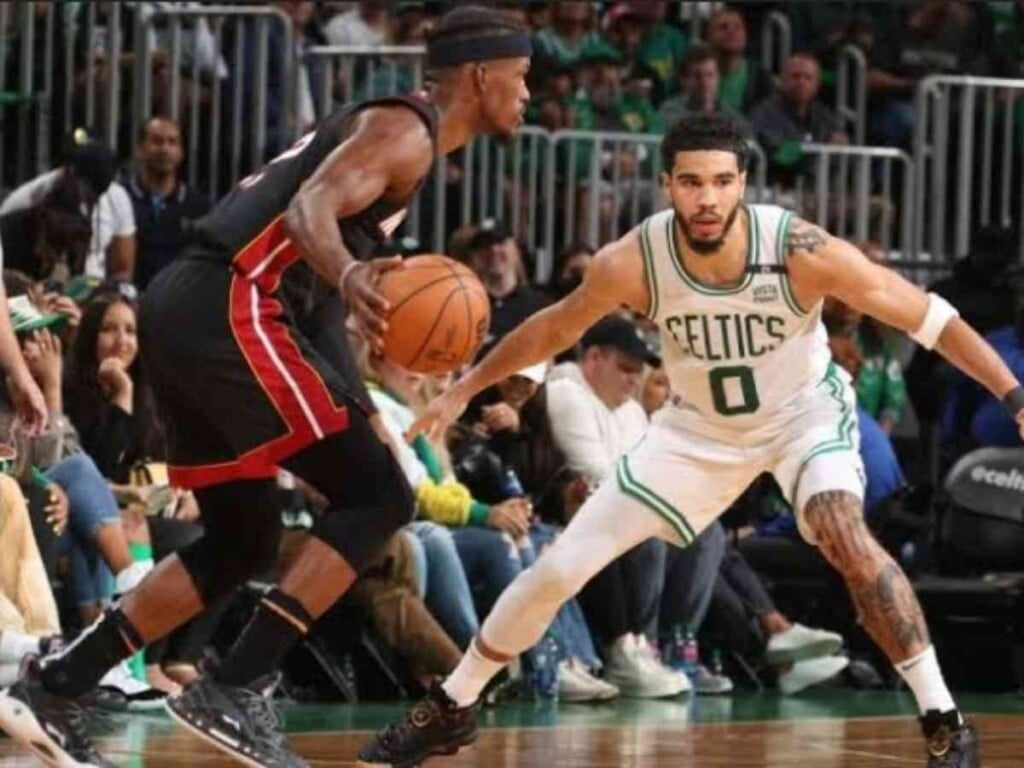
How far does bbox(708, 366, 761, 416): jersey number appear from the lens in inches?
367

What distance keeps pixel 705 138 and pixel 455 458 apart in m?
4.29

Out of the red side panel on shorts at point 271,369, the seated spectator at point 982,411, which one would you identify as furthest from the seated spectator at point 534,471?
the red side panel on shorts at point 271,369

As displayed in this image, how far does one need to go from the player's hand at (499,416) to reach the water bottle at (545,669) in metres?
0.95

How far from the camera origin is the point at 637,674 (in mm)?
13117

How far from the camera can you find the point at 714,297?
30.4ft

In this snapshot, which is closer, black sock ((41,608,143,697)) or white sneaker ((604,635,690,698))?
black sock ((41,608,143,697))

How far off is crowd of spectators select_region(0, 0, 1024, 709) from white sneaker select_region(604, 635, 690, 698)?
1 cm

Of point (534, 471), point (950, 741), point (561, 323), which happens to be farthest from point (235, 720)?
point (534, 471)

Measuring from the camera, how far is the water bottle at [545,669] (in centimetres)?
1283

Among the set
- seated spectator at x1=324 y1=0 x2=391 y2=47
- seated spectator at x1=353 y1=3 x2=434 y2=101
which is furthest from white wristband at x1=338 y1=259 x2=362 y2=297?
seated spectator at x1=324 y1=0 x2=391 y2=47

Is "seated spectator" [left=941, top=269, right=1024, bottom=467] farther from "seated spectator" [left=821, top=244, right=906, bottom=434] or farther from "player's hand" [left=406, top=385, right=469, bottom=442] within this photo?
"player's hand" [left=406, top=385, right=469, bottom=442]

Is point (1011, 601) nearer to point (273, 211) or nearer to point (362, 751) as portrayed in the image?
point (362, 751)

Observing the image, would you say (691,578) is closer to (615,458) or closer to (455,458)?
(615,458)

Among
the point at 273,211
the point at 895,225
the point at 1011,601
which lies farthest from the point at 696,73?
the point at 273,211
